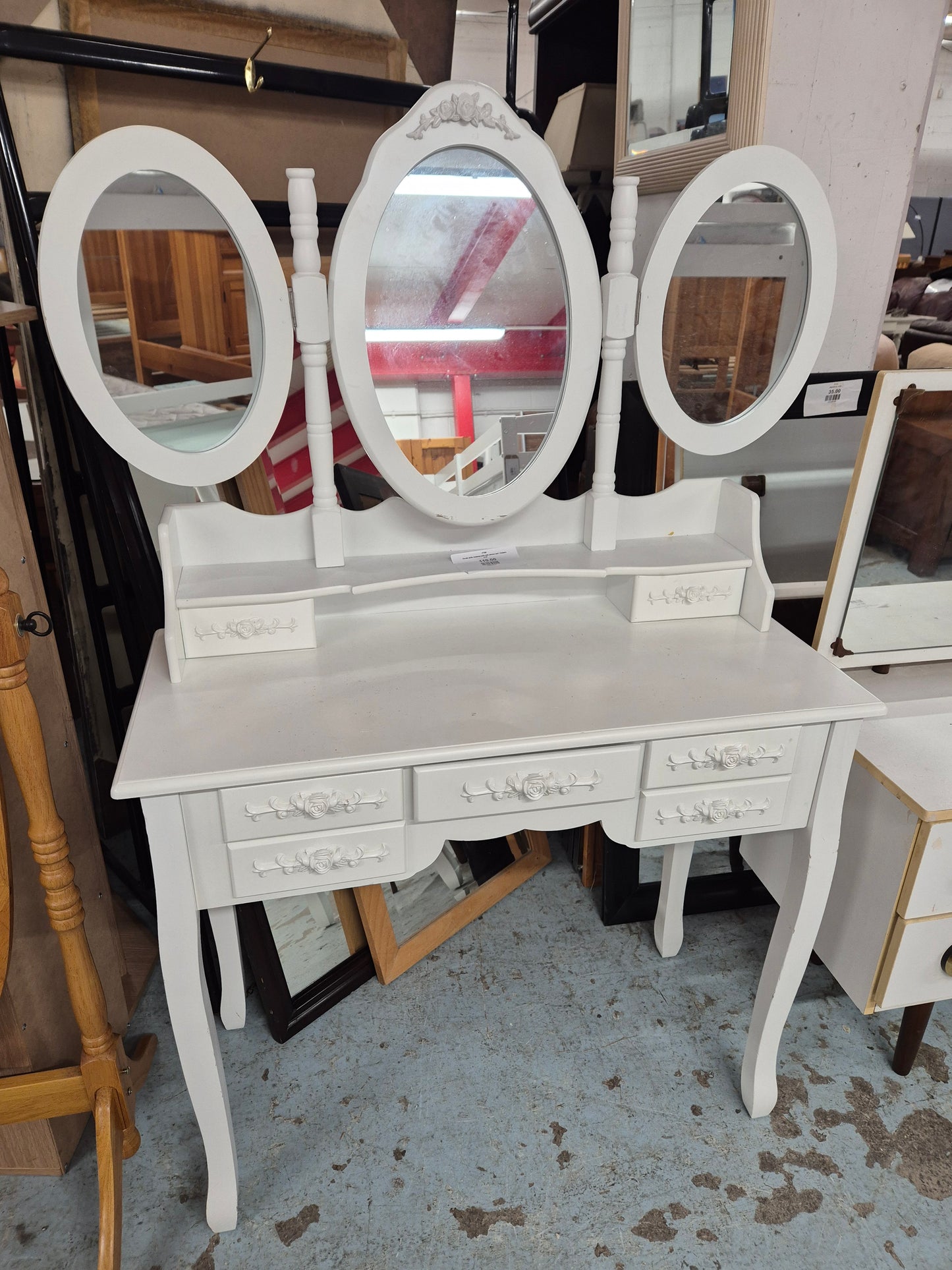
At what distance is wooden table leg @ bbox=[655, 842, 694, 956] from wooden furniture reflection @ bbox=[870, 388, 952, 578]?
0.76m

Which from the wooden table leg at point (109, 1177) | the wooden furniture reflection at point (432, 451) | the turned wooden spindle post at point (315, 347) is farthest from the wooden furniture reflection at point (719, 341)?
the wooden table leg at point (109, 1177)

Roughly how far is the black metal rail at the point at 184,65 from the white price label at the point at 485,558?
37.8 inches

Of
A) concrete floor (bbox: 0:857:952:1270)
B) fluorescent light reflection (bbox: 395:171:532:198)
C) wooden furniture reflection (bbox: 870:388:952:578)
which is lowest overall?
concrete floor (bbox: 0:857:952:1270)

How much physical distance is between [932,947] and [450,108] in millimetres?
1595

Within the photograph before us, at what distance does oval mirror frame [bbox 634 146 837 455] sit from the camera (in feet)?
4.61

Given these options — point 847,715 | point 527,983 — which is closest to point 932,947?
point 847,715

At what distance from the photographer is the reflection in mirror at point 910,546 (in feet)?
5.15

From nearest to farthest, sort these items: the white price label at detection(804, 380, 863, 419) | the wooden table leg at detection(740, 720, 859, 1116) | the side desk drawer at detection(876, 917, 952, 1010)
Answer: the wooden table leg at detection(740, 720, 859, 1116) < the side desk drawer at detection(876, 917, 952, 1010) < the white price label at detection(804, 380, 863, 419)

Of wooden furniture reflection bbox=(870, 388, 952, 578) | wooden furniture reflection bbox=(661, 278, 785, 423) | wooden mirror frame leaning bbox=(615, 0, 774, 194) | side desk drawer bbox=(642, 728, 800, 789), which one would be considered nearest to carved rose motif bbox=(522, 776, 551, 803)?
side desk drawer bbox=(642, 728, 800, 789)

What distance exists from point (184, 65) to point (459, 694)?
4.07 feet

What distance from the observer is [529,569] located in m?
1.48

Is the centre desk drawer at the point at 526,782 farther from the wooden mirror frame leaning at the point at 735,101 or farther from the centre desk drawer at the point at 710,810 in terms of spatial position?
the wooden mirror frame leaning at the point at 735,101

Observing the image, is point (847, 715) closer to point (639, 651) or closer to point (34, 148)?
point (639, 651)

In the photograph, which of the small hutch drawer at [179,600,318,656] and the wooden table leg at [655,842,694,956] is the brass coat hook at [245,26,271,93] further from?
the wooden table leg at [655,842,694,956]
